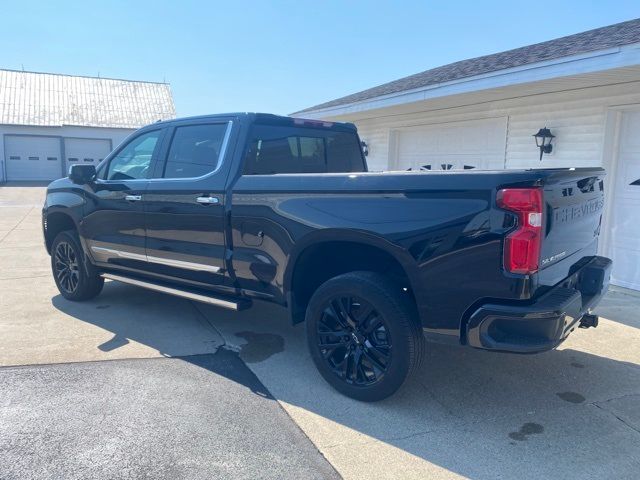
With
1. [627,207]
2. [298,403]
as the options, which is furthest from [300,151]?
[627,207]

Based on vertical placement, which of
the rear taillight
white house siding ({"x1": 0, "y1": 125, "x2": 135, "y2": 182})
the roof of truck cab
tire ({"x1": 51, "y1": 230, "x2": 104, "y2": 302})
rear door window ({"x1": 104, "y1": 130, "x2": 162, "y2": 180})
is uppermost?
white house siding ({"x1": 0, "y1": 125, "x2": 135, "y2": 182})

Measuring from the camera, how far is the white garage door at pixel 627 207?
7027 mm

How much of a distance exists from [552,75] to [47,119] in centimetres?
3158

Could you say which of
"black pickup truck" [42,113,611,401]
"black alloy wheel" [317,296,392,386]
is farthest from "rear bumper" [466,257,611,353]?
"black alloy wheel" [317,296,392,386]

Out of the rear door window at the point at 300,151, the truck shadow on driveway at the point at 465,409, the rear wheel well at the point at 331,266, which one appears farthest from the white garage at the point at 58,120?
the rear wheel well at the point at 331,266

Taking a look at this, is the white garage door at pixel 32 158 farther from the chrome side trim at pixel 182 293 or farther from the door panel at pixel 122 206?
the chrome side trim at pixel 182 293

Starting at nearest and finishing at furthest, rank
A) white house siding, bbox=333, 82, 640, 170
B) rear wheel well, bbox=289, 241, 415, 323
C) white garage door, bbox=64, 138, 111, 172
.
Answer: rear wheel well, bbox=289, 241, 415, 323 → white house siding, bbox=333, 82, 640, 170 → white garage door, bbox=64, 138, 111, 172

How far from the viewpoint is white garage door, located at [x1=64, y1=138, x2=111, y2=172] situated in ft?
105

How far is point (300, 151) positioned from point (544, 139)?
481 cm

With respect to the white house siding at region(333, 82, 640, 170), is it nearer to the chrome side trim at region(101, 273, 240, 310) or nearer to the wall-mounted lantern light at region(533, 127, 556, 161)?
the wall-mounted lantern light at region(533, 127, 556, 161)

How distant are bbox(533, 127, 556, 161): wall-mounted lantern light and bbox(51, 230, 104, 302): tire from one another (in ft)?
21.3

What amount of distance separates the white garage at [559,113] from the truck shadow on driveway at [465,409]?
2794 mm

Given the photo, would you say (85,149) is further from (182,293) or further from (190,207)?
(190,207)

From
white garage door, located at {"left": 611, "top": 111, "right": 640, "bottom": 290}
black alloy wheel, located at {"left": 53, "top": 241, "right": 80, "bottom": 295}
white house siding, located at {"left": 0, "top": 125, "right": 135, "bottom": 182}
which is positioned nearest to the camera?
black alloy wheel, located at {"left": 53, "top": 241, "right": 80, "bottom": 295}
